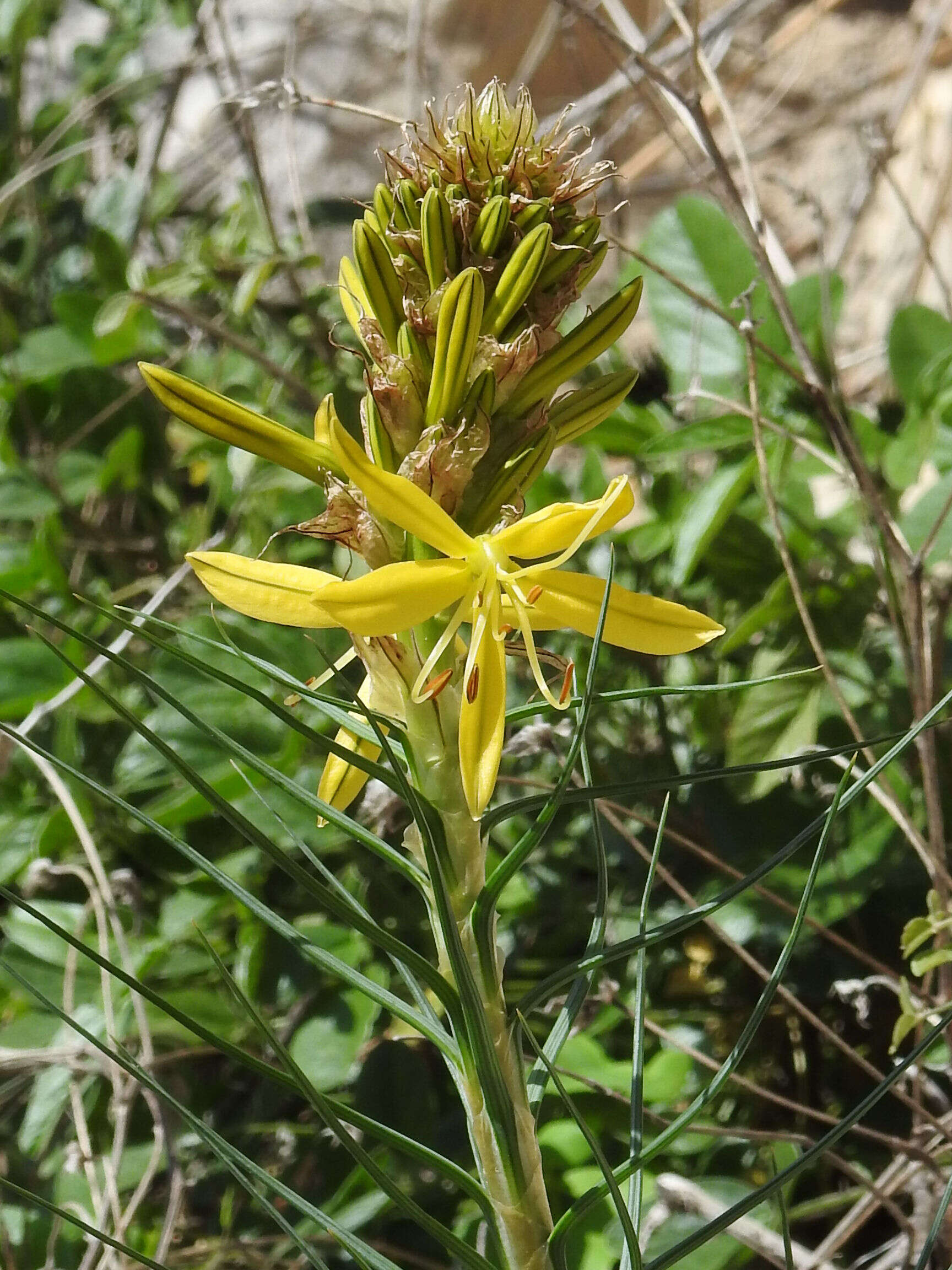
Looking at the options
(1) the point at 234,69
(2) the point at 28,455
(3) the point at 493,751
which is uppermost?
(1) the point at 234,69

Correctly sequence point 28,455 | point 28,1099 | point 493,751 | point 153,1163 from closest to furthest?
point 493,751 → point 153,1163 → point 28,1099 → point 28,455

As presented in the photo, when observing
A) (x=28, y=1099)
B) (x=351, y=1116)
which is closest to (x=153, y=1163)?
(x=28, y=1099)

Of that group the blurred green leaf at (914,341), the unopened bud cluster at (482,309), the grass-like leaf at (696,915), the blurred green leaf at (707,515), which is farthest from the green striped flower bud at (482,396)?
the blurred green leaf at (914,341)

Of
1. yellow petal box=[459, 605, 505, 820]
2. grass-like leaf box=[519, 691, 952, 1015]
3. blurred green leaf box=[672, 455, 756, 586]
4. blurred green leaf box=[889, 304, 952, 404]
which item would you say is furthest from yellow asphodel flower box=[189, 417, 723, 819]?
blurred green leaf box=[889, 304, 952, 404]

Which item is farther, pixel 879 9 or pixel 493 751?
pixel 879 9

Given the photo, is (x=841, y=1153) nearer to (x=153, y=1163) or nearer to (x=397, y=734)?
(x=153, y=1163)

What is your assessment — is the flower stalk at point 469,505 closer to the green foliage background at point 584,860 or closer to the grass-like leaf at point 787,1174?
the grass-like leaf at point 787,1174

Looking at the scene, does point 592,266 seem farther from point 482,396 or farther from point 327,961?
point 327,961
